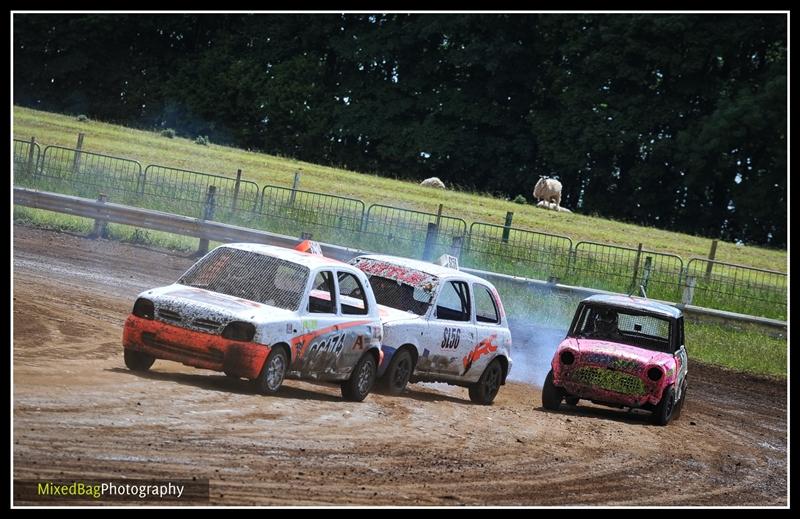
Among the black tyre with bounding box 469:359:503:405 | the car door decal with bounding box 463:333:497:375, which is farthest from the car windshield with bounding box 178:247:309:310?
the black tyre with bounding box 469:359:503:405

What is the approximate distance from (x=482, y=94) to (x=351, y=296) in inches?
2019

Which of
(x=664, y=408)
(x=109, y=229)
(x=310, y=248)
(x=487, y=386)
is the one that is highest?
(x=310, y=248)

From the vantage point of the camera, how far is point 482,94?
213 feet

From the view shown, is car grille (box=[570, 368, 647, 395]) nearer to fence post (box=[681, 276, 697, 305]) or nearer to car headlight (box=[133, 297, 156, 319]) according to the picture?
car headlight (box=[133, 297, 156, 319])

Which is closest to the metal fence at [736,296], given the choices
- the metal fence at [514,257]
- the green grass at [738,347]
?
the green grass at [738,347]

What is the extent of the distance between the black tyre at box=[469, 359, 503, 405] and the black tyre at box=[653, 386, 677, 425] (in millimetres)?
2019

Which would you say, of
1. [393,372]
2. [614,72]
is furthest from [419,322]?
[614,72]

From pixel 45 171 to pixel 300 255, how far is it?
18708 millimetres

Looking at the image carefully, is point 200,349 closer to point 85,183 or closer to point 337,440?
point 337,440

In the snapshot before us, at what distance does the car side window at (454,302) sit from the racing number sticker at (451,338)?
282 millimetres

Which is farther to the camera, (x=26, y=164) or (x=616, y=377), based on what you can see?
(x=26, y=164)

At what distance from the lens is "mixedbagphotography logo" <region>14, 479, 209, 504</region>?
7625 mm

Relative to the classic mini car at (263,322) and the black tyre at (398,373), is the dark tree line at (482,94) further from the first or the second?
the classic mini car at (263,322)

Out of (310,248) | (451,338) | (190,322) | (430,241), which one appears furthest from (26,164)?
(190,322)
